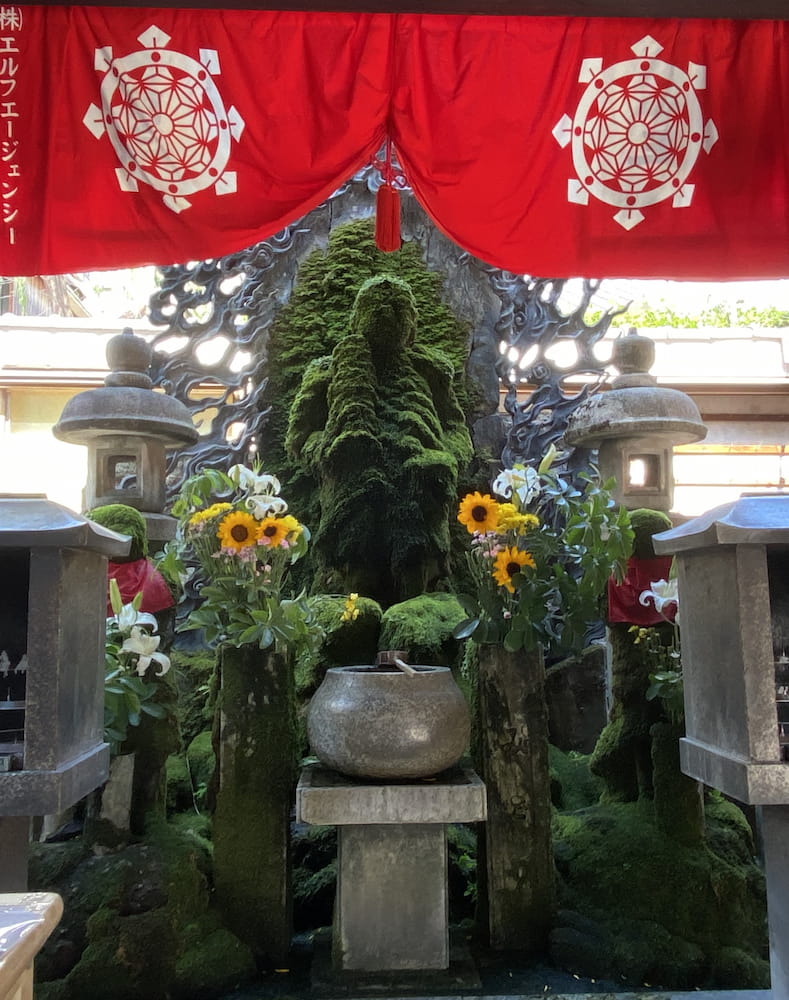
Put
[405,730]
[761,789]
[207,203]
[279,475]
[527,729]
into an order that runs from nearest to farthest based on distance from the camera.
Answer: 1. [761,789]
2. [207,203]
3. [405,730]
4. [527,729]
5. [279,475]

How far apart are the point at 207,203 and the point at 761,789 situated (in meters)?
3.38

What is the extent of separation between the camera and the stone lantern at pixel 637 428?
525cm

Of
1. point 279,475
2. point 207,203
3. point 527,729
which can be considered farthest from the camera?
point 279,475

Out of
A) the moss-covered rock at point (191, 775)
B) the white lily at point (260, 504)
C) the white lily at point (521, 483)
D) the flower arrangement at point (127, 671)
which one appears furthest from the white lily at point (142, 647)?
the white lily at point (521, 483)

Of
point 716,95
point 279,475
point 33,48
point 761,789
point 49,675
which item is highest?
point 33,48

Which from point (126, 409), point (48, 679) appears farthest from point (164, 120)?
point (48, 679)

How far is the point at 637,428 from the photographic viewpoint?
5.25 metres

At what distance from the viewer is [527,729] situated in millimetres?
4285

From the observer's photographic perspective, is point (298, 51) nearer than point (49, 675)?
No

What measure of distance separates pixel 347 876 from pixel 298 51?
3940mm

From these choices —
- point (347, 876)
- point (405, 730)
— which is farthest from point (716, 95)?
point (347, 876)

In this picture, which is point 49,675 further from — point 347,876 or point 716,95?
point 716,95

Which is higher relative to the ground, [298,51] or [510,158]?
[298,51]

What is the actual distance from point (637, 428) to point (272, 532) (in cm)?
262
